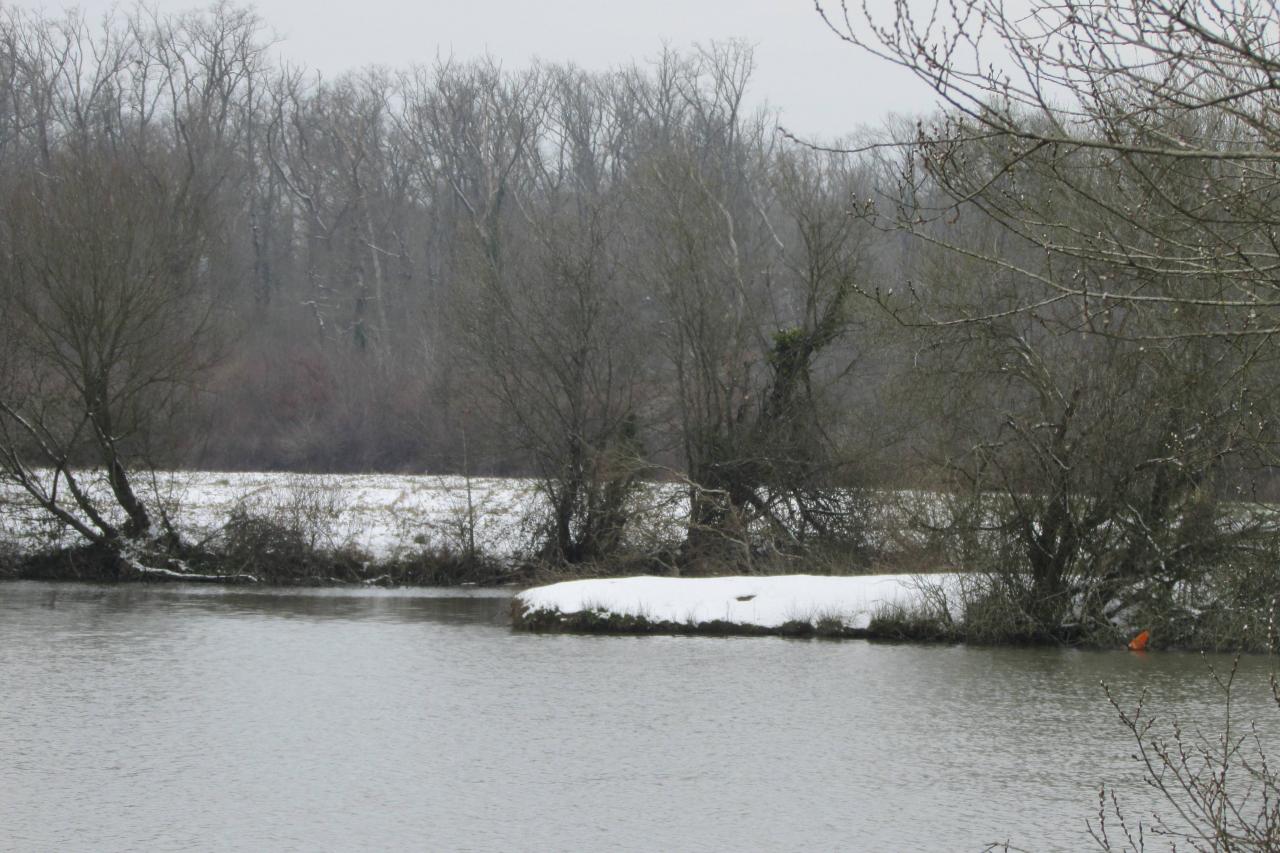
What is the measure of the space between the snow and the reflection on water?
74 centimetres

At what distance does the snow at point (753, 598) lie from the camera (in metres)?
20.0

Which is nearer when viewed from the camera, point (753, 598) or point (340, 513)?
point (753, 598)

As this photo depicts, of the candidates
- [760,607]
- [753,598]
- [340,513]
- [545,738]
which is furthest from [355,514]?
[545,738]

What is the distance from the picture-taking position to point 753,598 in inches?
810

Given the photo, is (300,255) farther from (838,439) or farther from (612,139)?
(838,439)

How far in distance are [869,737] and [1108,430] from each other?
8.29 metres

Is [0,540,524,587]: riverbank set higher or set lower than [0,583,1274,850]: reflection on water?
higher

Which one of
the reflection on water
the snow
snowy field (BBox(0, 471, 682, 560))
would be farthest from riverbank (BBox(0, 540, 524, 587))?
the reflection on water

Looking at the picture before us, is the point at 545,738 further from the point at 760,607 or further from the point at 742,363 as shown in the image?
the point at 742,363

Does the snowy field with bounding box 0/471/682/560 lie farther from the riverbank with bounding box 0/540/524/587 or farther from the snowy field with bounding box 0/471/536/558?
the riverbank with bounding box 0/540/524/587

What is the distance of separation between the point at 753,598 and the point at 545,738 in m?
8.31

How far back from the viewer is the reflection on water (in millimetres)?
9633

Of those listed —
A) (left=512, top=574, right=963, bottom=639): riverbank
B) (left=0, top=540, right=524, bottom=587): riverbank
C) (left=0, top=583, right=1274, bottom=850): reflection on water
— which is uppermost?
(left=0, top=540, right=524, bottom=587): riverbank

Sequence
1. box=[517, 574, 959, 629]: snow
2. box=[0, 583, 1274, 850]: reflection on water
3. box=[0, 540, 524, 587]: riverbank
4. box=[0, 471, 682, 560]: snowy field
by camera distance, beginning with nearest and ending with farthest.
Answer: box=[0, 583, 1274, 850]: reflection on water → box=[517, 574, 959, 629]: snow → box=[0, 540, 524, 587]: riverbank → box=[0, 471, 682, 560]: snowy field
